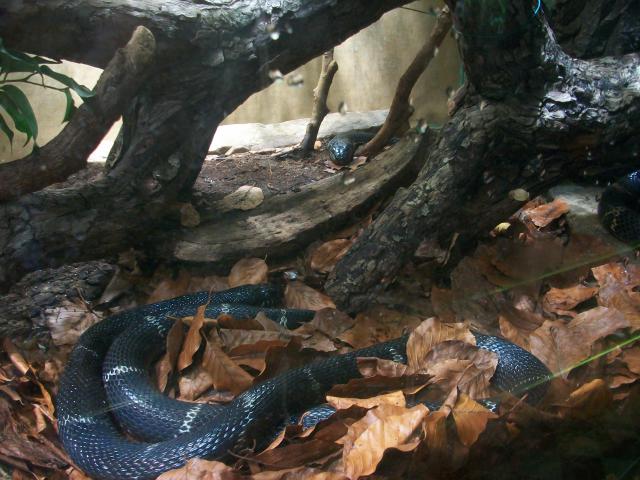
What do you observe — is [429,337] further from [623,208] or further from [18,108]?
[18,108]

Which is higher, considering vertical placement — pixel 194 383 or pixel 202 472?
pixel 202 472

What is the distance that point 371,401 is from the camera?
1.86 m

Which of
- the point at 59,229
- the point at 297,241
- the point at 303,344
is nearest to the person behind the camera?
the point at 303,344

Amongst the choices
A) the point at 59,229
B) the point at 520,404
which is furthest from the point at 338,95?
the point at 520,404

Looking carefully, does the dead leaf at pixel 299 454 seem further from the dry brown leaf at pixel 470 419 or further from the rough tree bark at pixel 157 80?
the rough tree bark at pixel 157 80

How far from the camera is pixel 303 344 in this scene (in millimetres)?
2449

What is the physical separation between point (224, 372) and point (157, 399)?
319mm

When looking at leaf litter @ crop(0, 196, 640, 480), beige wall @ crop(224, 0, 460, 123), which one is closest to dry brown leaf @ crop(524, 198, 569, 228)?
leaf litter @ crop(0, 196, 640, 480)

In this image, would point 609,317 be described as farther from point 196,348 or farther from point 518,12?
point 196,348

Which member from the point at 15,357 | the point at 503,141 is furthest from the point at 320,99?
the point at 15,357

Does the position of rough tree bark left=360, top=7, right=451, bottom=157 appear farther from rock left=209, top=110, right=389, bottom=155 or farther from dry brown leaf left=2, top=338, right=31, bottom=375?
dry brown leaf left=2, top=338, right=31, bottom=375

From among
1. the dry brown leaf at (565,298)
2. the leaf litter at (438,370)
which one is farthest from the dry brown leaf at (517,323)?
the dry brown leaf at (565,298)

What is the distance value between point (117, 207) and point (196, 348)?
98 centimetres

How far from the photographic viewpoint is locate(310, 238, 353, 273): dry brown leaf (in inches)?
125
